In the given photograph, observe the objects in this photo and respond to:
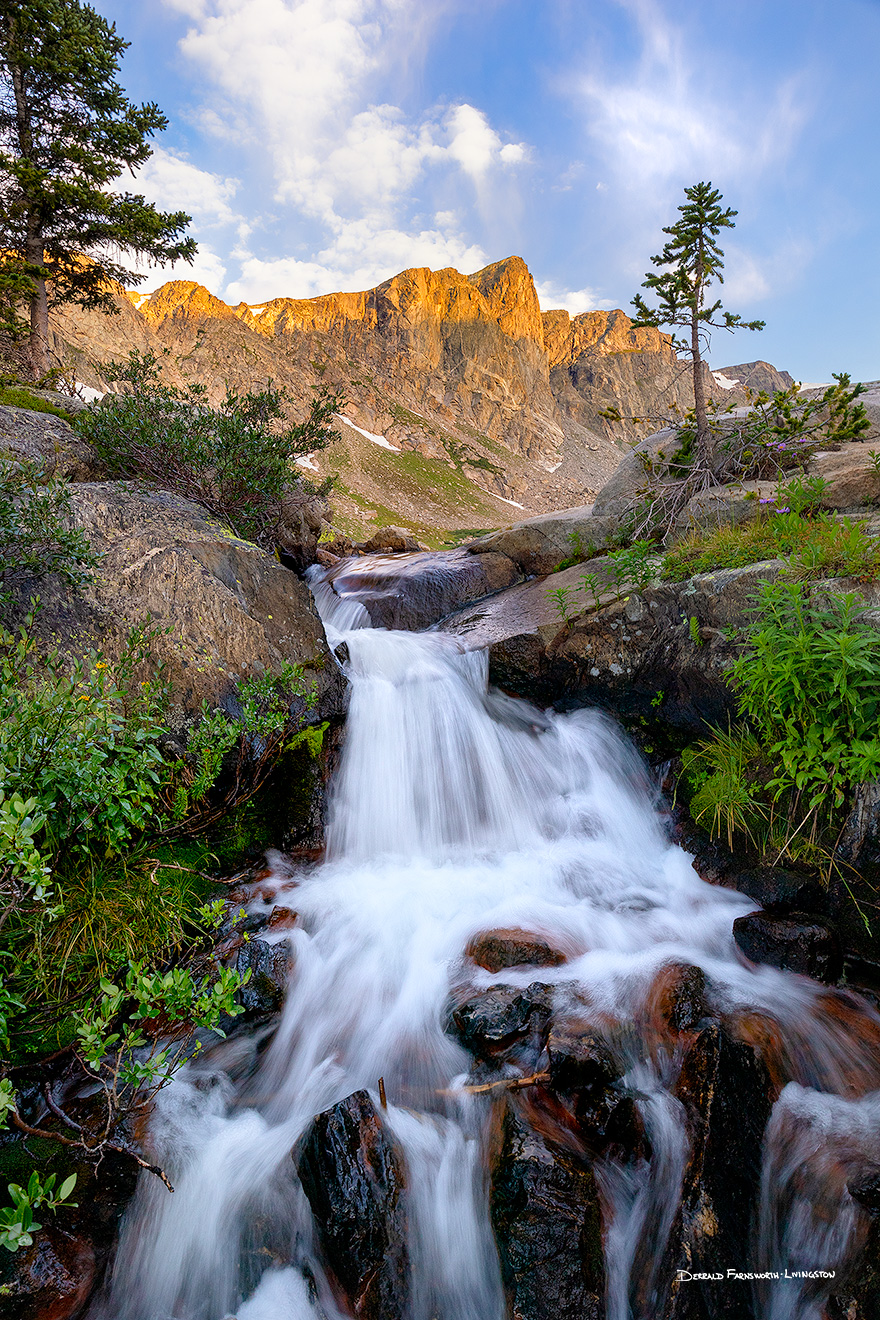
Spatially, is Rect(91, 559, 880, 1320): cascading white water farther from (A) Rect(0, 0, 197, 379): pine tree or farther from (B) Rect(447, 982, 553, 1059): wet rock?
(A) Rect(0, 0, 197, 379): pine tree

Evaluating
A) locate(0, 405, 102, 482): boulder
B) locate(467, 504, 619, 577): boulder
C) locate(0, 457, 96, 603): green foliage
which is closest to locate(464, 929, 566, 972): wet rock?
locate(0, 457, 96, 603): green foliage

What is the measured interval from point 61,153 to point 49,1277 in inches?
729

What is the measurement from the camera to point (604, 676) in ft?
23.4

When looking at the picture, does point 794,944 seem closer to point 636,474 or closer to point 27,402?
point 636,474

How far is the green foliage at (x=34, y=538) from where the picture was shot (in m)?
4.45

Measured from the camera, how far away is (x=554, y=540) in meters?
11.6

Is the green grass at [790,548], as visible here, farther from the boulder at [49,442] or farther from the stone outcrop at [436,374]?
the stone outcrop at [436,374]

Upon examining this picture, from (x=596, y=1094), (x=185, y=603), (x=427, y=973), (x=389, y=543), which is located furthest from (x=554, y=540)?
(x=389, y=543)

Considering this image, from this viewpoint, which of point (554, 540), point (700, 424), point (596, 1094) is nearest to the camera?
point (596, 1094)

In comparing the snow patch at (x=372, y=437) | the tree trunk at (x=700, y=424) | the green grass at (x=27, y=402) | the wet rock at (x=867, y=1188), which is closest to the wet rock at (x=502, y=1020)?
the wet rock at (x=867, y=1188)

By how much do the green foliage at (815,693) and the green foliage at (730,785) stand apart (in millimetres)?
250

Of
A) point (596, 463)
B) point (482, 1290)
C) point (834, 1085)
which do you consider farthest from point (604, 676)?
point (596, 463)

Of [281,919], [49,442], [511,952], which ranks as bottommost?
[511,952]

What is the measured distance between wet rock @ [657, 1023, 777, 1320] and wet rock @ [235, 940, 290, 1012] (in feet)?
9.12
